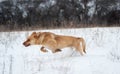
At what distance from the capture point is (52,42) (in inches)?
281

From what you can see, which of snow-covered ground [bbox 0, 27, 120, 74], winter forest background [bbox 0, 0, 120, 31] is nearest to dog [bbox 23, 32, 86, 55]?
snow-covered ground [bbox 0, 27, 120, 74]

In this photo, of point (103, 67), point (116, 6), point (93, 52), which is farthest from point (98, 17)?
point (103, 67)

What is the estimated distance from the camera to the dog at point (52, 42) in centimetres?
713

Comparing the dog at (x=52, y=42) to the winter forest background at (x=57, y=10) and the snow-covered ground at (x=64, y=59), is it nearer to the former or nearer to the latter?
the snow-covered ground at (x=64, y=59)

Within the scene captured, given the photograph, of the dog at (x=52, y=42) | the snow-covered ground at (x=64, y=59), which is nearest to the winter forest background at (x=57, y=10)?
the snow-covered ground at (x=64, y=59)

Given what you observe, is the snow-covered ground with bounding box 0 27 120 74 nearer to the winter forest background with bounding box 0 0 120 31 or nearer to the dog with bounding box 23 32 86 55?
the dog with bounding box 23 32 86 55

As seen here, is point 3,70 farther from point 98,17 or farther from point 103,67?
point 98,17

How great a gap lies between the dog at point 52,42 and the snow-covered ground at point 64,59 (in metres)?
0.14

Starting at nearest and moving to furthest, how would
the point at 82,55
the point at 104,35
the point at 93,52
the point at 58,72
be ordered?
1. the point at 58,72
2. the point at 82,55
3. the point at 93,52
4. the point at 104,35

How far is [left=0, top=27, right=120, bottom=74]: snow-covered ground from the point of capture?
588 cm

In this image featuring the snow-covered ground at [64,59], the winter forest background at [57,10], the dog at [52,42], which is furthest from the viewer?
the winter forest background at [57,10]

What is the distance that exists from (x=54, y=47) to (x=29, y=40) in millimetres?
544

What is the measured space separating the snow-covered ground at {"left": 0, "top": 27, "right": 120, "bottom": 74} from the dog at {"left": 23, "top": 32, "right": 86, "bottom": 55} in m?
0.14

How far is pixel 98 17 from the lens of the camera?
70.6ft
